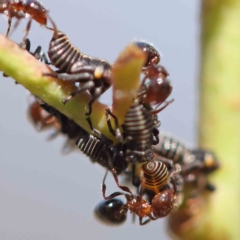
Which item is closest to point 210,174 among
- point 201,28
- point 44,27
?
point 201,28

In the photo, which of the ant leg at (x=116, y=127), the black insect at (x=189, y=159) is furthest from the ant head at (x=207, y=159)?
the ant leg at (x=116, y=127)

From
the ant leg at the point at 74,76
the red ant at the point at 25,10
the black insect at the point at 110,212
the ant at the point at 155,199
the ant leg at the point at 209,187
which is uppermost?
the red ant at the point at 25,10

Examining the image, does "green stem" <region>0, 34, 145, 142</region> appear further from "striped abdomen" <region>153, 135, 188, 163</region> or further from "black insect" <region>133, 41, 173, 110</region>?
"striped abdomen" <region>153, 135, 188, 163</region>

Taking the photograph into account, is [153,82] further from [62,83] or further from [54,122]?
[54,122]

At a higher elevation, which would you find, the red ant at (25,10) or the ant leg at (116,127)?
the red ant at (25,10)

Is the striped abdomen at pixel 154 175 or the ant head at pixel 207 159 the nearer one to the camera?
the striped abdomen at pixel 154 175

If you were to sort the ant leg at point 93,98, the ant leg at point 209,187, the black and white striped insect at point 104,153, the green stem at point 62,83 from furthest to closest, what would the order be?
the ant leg at point 209,187, the black and white striped insect at point 104,153, the ant leg at point 93,98, the green stem at point 62,83

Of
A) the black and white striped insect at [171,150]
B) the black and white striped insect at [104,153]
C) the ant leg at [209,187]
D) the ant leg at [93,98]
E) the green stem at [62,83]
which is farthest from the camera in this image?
the ant leg at [209,187]

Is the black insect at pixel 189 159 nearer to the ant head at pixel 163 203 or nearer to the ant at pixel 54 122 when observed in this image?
the ant head at pixel 163 203
